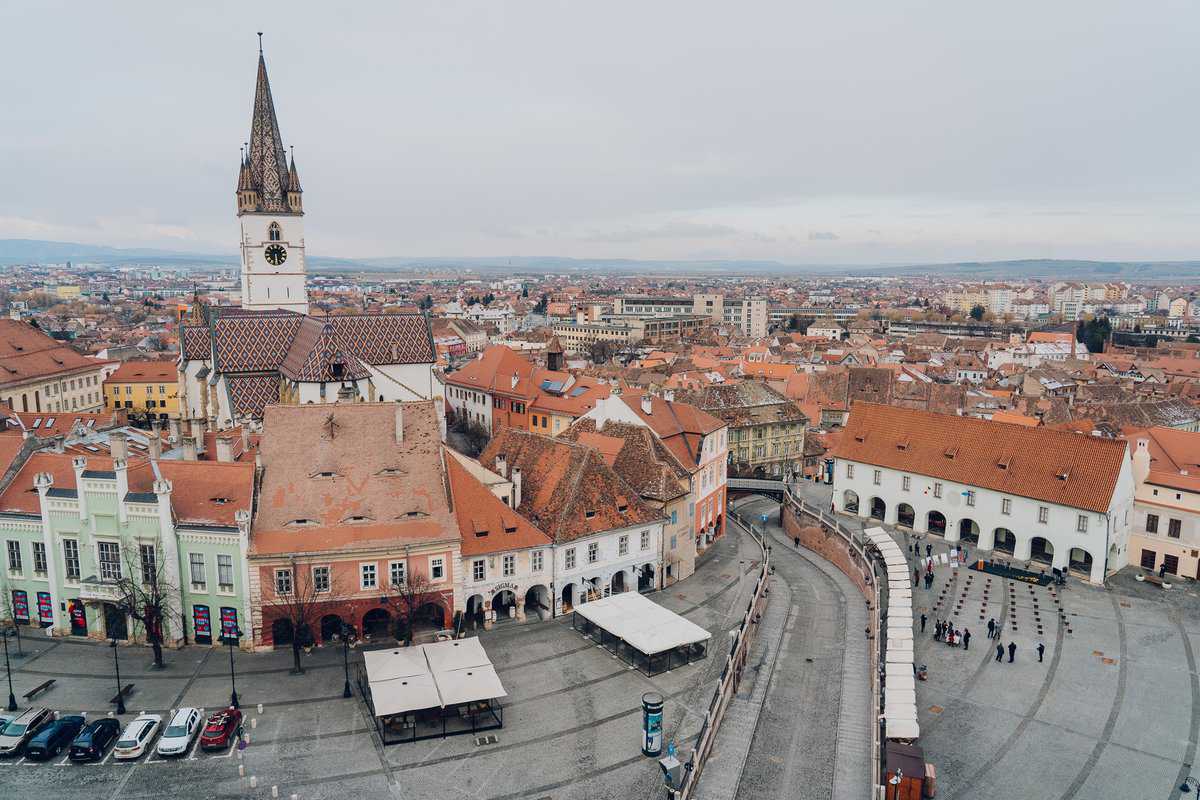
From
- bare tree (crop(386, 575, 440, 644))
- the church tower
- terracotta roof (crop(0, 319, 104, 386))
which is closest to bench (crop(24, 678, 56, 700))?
bare tree (crop(386, 575, 440, 644))

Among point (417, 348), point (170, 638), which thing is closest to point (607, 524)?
point (170, 638)

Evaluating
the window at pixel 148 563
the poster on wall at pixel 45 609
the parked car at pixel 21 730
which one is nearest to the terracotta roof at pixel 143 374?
the poster on wall at pixel 45 609

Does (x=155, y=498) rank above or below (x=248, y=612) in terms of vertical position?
above

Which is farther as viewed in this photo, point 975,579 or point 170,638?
point 975,579

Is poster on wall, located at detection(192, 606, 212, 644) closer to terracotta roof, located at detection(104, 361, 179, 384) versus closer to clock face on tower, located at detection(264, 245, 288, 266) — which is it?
clock face on tower, located at detection(264, 245, 288, 266)

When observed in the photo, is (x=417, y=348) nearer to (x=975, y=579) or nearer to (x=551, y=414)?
(x=551, y=414)

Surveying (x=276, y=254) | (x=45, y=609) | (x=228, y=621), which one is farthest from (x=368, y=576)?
(x=276, y=254)

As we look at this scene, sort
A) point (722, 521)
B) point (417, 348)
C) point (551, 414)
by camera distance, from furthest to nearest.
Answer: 1. point (551, 414)
2. point (417, 348)
3. point (722, 521)
